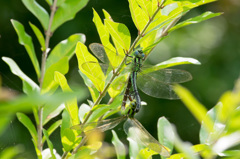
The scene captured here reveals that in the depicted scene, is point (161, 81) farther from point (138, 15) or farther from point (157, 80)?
point (138, 15)

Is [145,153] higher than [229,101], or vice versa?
[229,101]

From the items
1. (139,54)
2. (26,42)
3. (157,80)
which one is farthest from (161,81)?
(26,42)

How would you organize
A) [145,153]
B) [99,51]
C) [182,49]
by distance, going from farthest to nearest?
1. [182,49]
2. [99,51]
3. [145,153]

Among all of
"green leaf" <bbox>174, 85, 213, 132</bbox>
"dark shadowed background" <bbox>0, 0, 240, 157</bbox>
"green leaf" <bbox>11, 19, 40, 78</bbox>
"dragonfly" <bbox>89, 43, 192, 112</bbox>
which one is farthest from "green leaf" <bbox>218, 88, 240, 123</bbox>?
"dark shadowed background" <bbox>0, 0, 240, 157</bbox>

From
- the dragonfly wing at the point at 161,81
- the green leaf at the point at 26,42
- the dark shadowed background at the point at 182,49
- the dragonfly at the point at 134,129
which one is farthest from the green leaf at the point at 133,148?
the dark shadowed background at the point at 182,49

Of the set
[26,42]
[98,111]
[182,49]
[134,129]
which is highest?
[26,42]

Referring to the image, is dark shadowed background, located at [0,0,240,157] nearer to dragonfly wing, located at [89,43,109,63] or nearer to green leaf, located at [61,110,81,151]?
dragonfly wing, located at [89,43,109,63]

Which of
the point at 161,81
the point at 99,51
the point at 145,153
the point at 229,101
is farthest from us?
the point at 161,81
